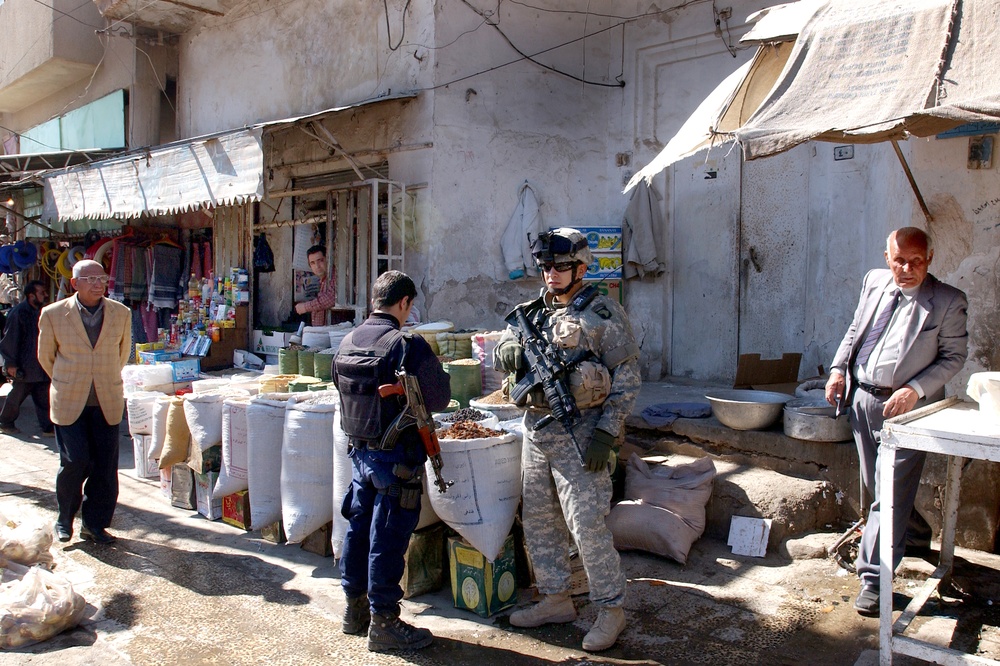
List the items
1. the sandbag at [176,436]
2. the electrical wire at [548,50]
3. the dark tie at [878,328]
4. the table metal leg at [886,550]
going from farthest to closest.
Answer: the electrical wire at [548,50] < the sandbag at [176,436] < the dark tie at [878,328] < the table metal leg at [886,550]

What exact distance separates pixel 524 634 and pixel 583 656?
0.37 meters

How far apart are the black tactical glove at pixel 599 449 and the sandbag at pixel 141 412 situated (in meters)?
4.54

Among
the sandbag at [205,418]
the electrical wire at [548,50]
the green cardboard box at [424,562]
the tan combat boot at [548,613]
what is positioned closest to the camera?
the tan combat boot at [548,613]

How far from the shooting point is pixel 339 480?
179 inches

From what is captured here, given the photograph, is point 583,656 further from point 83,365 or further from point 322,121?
point 322,121

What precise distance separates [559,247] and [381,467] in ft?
4.67

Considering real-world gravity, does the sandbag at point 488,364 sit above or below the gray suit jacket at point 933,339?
below

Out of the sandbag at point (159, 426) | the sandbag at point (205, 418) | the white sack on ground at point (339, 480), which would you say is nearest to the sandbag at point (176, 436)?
the sandbag at point (159, 426)

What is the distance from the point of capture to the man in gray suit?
392 centimetres

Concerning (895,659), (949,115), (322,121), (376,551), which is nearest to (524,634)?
(376,551)

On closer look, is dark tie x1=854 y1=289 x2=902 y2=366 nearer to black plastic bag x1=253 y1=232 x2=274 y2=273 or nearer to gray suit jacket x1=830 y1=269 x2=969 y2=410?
gray suit jacket x1=830 y1=269 x2=969 y2=410

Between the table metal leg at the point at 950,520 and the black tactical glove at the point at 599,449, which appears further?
the table metal leg at the point at 950,520

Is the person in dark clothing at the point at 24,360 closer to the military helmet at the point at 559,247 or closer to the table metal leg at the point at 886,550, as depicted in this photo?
the military helmet at the point at 559,247

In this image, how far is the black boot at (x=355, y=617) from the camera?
3975 millimetres
